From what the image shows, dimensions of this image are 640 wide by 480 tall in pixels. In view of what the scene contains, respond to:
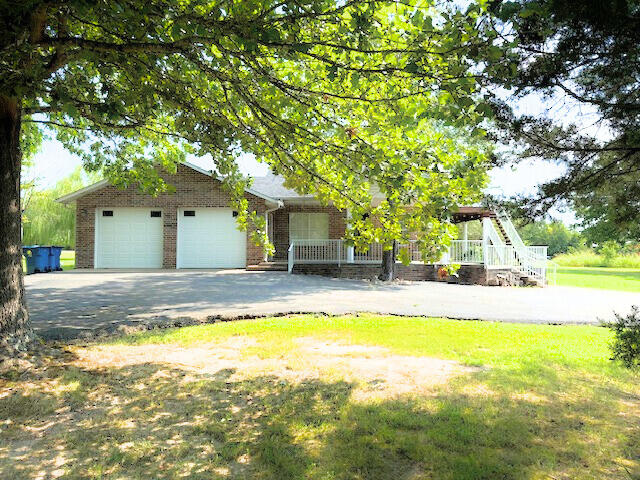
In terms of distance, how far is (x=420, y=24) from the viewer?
3928mm

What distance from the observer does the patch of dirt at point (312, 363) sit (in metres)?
5.13

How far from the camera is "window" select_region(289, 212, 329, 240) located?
2120cm

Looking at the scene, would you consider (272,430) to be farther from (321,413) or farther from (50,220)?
(50,220)

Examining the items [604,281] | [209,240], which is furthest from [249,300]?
[604,281]

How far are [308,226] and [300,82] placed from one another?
1496 centimetres

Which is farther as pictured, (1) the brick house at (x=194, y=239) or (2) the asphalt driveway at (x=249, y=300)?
(1) the brick house at (x=194, y=239)

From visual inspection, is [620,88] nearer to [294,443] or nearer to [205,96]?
[294,443]

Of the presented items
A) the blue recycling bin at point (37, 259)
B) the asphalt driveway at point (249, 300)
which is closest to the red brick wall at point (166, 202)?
the blue recycling bin at point (37, 259)

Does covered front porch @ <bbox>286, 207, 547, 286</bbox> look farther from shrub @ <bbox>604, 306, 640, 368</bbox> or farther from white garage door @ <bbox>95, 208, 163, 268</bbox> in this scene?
shrub @ <bbox>604, 306, 640, 368</bbox>

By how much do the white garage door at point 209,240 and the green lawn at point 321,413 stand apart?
12464 mm

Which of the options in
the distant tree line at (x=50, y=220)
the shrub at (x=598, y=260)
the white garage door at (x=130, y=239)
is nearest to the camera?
the white garage door at (x=130, y=239)

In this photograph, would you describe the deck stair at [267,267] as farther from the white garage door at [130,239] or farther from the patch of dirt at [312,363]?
the patch of dirt at [312,363]

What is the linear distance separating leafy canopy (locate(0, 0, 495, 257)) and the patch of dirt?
1.48m

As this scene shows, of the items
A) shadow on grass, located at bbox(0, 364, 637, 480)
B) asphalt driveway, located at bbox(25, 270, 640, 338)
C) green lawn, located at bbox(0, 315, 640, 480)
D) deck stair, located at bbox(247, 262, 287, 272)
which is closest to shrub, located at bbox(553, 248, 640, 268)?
asphalt driveway, located at bbox(25, 270, 640, 338)
